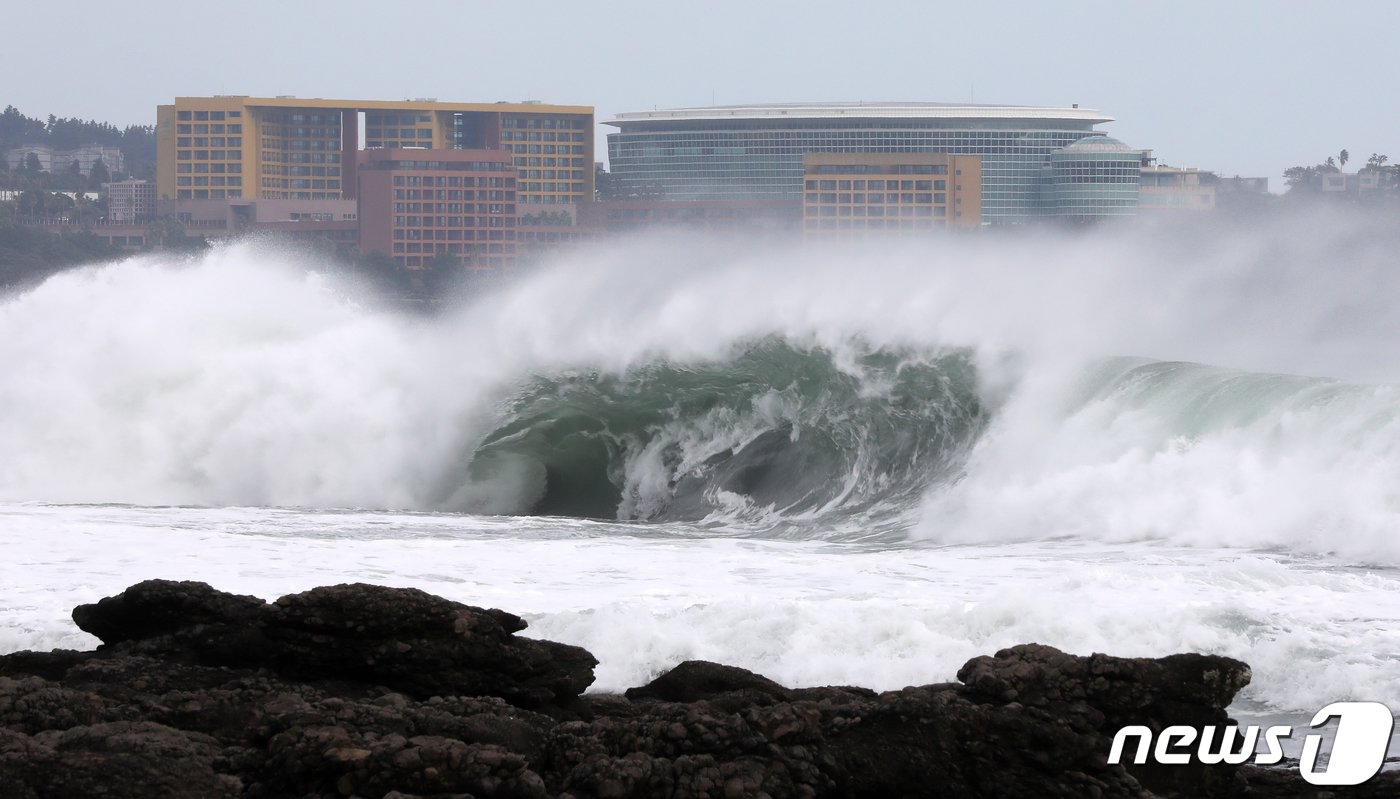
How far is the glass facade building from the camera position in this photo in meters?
149

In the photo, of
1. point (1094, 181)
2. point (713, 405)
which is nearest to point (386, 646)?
point (713, 405)

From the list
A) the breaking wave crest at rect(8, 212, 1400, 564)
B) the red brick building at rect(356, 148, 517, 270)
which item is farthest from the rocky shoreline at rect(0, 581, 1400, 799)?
the red brick building at rect(356, 148, 517, 270)

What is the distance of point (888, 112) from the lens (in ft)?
500

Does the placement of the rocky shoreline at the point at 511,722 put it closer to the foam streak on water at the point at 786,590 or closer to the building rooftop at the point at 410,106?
the foam streak on water at the point at 786,590

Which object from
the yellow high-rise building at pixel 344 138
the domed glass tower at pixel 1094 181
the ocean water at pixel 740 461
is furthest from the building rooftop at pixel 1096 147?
the ocean water at pixel 740 461

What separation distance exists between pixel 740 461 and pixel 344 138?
139123 mm

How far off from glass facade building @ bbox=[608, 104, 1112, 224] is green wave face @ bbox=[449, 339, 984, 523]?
12109cm

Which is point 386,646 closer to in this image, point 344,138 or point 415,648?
point 415,648

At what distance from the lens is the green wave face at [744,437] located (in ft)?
72.4

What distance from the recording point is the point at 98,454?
25.2m

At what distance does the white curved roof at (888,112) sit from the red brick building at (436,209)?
2784 centimetres

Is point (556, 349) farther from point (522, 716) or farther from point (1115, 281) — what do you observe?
point (522, 716)

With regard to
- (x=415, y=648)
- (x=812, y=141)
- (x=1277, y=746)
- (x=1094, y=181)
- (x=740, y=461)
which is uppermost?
(x=812, y=141)

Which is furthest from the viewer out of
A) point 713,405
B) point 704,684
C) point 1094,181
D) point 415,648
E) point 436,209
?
point 1094,181
